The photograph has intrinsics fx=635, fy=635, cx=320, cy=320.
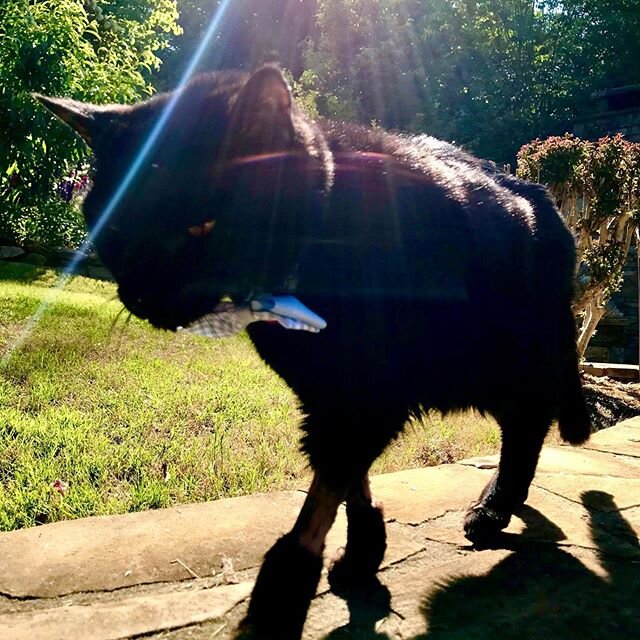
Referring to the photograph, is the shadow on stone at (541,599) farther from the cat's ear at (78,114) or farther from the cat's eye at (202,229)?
the cat's ear at (78,114)

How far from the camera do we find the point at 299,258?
4.91ft

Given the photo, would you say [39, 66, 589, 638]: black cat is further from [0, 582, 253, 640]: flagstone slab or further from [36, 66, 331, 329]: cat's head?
[0, 582, 253, 640]: flagstone slab

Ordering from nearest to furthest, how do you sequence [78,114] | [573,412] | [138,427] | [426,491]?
[78,114] < [426,491] < [573,412] < [138,427]

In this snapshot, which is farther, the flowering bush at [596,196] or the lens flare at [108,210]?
the flowering bush at [596,196]

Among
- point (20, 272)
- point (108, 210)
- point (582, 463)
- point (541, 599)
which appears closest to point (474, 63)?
point (20, 272)

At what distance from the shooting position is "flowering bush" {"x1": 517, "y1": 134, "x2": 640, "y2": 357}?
4.82 meters

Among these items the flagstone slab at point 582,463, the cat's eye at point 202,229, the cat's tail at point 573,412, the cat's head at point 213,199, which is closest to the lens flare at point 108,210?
the cat's head at point 213,199

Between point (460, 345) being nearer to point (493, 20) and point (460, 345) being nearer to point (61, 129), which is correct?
point (61, 129)

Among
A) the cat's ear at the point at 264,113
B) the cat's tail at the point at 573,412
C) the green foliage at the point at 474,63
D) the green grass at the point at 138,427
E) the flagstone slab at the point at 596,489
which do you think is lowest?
the green grass at the point at 138,427

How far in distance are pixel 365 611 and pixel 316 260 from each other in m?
0.83

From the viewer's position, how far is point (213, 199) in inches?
61.1

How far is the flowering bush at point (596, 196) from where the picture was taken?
4.82 meters

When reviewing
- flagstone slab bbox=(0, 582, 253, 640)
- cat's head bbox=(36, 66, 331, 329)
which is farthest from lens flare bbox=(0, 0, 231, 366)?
flagstone slab bbox=(0, 582, 253, 640)

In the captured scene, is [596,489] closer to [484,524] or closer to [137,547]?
[484,524]
